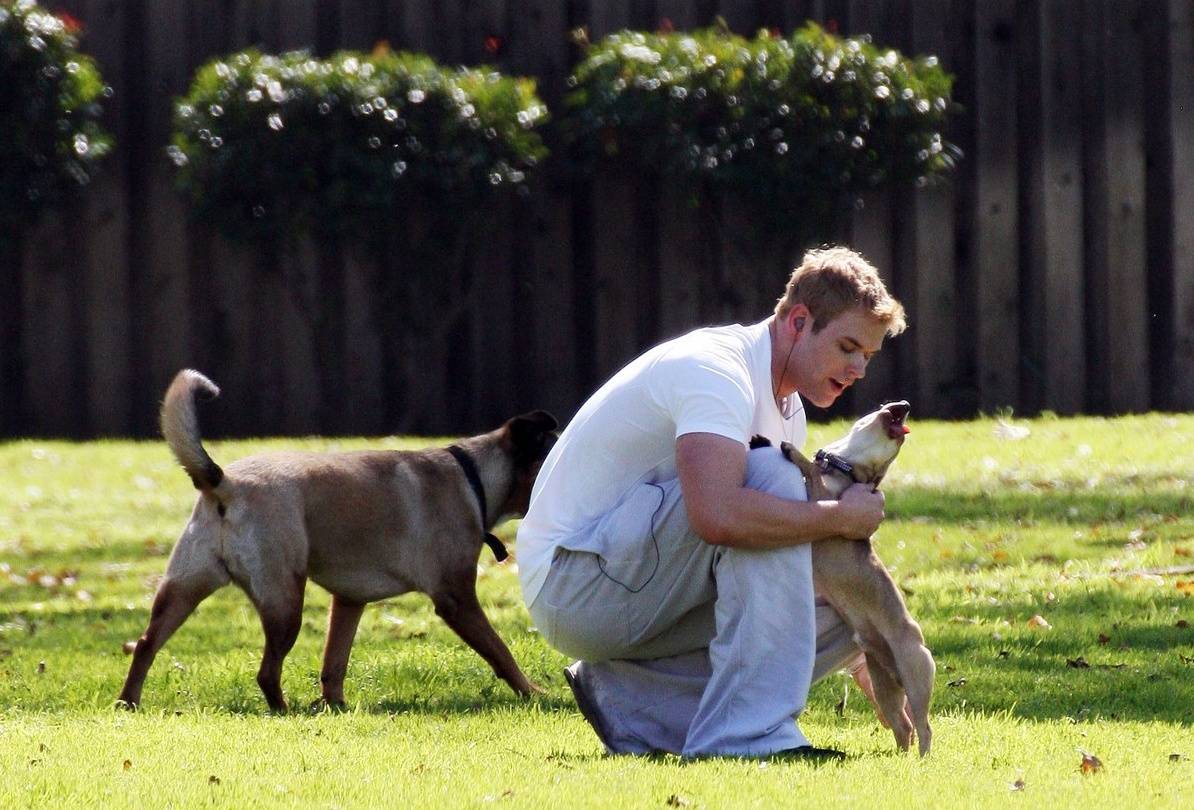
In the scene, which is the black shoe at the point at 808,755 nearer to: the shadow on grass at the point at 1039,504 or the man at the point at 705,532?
the man at the point at 705,532

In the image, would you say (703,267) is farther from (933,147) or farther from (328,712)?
(328,712)

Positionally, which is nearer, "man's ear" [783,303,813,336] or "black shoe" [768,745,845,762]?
"black shoe" [768,745,845,762]

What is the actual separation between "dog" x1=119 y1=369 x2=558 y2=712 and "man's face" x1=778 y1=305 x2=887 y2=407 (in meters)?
1.85

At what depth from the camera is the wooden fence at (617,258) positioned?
1262 cm

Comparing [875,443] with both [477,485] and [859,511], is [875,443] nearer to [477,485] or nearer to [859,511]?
[859,511]

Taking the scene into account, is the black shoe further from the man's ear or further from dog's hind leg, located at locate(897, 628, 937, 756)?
the man's ear

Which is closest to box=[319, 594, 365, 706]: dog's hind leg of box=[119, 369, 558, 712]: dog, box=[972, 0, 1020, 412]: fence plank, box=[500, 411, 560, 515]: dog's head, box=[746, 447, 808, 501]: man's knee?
box=[119, 369, 558, 712]: dog

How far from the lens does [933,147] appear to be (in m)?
12.1

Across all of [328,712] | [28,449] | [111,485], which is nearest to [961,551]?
[328,712]

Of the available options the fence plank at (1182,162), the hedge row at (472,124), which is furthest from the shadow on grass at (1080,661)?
the fence plank at (1182,162)

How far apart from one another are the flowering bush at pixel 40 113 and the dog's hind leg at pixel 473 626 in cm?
675

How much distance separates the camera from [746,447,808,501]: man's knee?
472 centimetres

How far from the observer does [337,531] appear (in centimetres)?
639

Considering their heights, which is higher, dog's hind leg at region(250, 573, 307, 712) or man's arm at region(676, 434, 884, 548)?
man's arm at region(676, 434, 884, 548)
